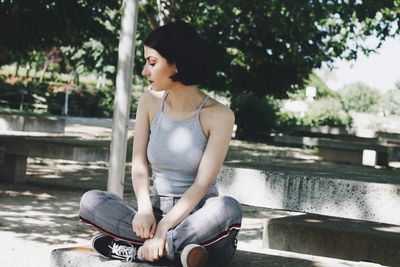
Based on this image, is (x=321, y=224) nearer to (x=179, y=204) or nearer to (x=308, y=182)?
(x=308, y=182)

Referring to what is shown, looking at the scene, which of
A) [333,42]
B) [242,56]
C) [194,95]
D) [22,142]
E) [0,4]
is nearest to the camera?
[194,95]

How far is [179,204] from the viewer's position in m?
3.25

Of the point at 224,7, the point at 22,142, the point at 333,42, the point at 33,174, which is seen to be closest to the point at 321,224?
the point at 22,142

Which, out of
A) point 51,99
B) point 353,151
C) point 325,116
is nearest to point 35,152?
point 353,151

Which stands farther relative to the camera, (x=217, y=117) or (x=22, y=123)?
(x=22, y=123)

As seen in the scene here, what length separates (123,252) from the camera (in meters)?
3.28

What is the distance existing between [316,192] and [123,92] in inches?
146

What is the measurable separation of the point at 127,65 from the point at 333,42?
1855 centimetres

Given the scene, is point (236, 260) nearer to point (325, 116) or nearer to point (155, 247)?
point (155, 247)

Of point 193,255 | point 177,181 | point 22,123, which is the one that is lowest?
point 193,255

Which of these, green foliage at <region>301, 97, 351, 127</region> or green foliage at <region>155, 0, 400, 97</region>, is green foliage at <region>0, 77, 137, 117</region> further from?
green foliage at <region>301, 97, 351, 127</region>

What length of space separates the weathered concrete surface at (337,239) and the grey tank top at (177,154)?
2085 mm

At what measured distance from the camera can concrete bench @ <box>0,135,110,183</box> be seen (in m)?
9.73

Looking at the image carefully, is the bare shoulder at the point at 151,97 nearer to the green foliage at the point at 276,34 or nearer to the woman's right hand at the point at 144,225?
the woman's right hand at the point at 144,225
